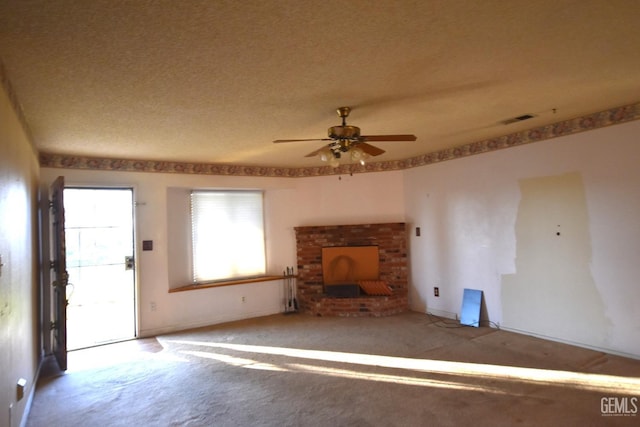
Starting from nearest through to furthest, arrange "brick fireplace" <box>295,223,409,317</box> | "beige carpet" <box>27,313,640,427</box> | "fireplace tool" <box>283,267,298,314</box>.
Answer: "beige carpet" <box>27,313,640,427</box>, "brick fireplace" <box>295,223,409,317</box>, "fireplace tool" <box>283,267,298,314</box>

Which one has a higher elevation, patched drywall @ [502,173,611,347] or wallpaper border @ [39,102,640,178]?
wallpaper border @ [39,102,640,178]

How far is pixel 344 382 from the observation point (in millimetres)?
3182

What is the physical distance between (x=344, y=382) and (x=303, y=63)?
2.62m

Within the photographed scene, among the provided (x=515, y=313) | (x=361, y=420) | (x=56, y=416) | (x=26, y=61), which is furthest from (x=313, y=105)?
(x=515, y=313)

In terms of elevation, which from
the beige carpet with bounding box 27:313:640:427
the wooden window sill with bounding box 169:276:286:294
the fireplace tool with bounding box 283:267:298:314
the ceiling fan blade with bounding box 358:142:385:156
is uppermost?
the ceiling fan blade with bounding box 358:142:385:156

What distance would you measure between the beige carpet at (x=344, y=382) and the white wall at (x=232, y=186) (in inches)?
25.7

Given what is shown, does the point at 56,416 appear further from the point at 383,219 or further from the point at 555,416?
the point at 383,219

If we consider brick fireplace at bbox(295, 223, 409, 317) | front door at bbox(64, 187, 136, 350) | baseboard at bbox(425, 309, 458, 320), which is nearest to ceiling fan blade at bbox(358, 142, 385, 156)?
brick fireplace at bbox(295, 223, 409, 317)

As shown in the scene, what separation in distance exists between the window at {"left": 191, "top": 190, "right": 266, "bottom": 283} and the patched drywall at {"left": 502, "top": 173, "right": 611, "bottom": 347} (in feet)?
12.1

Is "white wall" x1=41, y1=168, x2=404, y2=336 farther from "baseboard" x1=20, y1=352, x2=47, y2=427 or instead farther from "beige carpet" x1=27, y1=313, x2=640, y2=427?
"baseboard" x1=20, y1=352, x2=47, y2=427

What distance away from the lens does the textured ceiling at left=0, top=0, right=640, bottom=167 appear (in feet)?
5.55

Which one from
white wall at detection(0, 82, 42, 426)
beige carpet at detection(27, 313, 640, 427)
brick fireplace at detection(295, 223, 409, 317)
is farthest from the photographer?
brick fireplace at detection(295, 223, 409, 317)

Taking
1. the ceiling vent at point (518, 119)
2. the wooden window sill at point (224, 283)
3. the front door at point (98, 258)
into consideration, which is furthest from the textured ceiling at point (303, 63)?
the front door at point (98, 258)

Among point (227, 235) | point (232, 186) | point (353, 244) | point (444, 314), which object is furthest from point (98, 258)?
point (444, 314)
